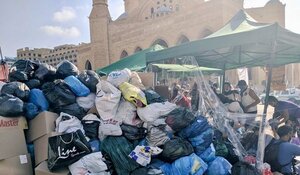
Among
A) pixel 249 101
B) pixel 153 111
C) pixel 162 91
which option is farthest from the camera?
pixel 249 101

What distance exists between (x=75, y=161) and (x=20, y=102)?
1.03 m

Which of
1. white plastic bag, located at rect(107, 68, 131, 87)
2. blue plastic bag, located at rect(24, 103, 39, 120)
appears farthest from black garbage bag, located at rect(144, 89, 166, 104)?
blue plastic bag, located at rect(24, 103, 39, 120)

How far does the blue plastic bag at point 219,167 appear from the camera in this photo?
131 inches

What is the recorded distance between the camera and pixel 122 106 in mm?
3645

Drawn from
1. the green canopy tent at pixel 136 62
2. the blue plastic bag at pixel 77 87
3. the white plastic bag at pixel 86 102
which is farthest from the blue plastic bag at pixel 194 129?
the green canopy tent at pixel 136 62

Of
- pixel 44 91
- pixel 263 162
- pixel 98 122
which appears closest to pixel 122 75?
pixel 98 122

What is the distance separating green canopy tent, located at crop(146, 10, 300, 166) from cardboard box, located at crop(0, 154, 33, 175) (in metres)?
2.69

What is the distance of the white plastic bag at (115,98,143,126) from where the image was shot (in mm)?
3553

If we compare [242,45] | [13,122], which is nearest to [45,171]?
[13,122]

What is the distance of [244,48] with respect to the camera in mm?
6023

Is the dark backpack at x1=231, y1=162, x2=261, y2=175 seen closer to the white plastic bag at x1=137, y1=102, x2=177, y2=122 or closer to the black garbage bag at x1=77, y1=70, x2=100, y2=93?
the white plastic bag at x1=137, y1=102, x2=177, y2=122

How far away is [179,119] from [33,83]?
2.11 meters

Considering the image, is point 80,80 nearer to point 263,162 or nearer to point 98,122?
point 98,122

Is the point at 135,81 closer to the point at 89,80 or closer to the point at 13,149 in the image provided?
the point at 89,80
